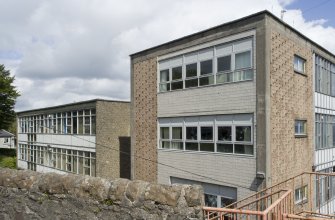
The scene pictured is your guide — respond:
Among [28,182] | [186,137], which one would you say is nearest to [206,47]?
[186,137]

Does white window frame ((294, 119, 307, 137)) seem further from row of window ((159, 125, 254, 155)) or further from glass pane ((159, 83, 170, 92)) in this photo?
glass pane ((159, 83, 170, 92))

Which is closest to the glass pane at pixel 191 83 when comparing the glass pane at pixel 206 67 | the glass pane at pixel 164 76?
the glass pane at pixel 206 67

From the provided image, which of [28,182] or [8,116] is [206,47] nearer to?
[28,182]

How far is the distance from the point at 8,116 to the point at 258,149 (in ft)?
145

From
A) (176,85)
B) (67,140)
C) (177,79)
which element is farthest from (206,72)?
(67,140)

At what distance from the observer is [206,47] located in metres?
16.2

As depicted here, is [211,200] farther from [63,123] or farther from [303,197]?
[63,123]

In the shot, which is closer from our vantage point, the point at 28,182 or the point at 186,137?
the point at 28,182

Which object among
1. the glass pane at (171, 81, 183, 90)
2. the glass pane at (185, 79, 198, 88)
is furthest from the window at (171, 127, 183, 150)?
the glass pane at (185, 79, 198, 88)

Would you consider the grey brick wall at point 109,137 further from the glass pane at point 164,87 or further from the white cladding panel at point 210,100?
the glass pane at point 164,87

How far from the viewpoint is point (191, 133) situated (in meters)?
17.0

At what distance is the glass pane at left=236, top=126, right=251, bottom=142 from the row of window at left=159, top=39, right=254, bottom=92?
214cm

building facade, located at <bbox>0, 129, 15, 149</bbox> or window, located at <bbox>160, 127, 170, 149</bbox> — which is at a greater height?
window, located at <bbox>160, 127, 170, 149</bbox>

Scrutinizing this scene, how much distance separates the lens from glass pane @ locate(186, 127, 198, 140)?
16.8m
